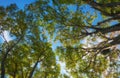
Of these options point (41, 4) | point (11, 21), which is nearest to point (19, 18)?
point (11, 21)

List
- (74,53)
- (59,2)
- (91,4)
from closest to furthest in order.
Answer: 1. (91,4)
2. (59,2)
3. (74,53)

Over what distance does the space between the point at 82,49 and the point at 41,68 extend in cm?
354

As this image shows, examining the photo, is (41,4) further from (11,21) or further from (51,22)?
(11,21)

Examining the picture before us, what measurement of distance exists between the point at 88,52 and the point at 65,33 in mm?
1920

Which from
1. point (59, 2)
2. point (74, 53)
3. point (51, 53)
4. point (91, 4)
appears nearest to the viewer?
point (91, 4)

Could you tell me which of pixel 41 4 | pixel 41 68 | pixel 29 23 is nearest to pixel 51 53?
pixel 41 68

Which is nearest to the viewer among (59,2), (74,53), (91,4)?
(91,4)

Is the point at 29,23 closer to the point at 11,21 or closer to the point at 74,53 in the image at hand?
the point at 11,21

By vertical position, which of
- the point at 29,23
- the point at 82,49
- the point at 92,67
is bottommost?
the point at 92,67

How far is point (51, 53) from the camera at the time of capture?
1858 centimetres

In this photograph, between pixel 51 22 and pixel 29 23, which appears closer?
pixel 51 22

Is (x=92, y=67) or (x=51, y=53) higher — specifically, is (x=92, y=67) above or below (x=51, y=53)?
below

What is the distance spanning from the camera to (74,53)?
17016 mm

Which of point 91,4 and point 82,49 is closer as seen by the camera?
point 91,4
